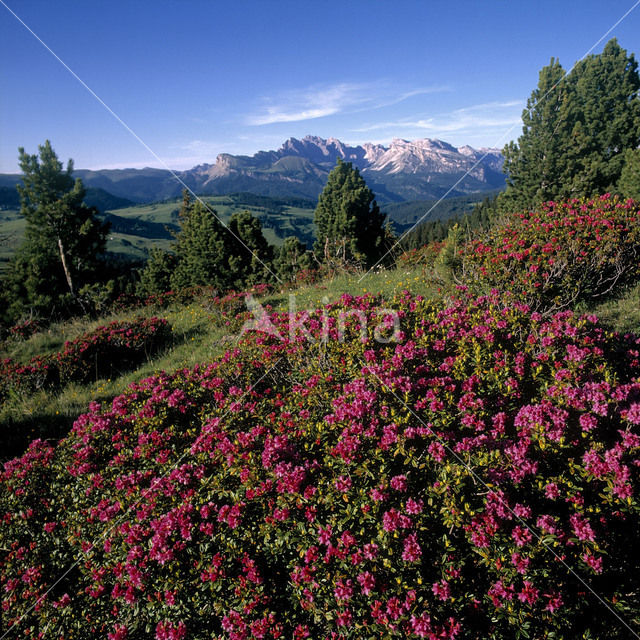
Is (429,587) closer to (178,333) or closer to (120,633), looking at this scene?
(120,633)

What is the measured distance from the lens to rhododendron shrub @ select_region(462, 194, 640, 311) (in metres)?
6.50

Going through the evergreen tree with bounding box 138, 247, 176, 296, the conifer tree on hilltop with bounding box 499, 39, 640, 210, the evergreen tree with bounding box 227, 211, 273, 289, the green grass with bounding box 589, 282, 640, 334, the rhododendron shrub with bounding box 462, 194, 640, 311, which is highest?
the conifer tree on hilltop with bounding box 499, 39, 640, 210

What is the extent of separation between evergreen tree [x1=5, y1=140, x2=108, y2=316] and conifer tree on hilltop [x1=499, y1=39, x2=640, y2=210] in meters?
38.9

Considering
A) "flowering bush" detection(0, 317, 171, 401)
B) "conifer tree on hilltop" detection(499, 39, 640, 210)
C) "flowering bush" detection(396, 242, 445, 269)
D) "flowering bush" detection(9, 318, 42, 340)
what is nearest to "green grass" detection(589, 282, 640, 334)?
"flowering bush" detection(396, 242, 445, 269)

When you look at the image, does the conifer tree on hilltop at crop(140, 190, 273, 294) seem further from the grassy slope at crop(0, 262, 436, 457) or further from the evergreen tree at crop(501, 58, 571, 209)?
the grassy slope at crop(0, 262, 436, 457)

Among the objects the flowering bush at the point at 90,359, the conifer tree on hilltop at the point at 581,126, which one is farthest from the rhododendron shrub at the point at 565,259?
the conifer tree on hilltop at the point at 581,126

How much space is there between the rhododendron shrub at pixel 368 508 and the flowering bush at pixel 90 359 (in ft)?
12.5

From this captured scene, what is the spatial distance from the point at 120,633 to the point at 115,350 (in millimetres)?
7236

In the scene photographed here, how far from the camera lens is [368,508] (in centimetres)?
285

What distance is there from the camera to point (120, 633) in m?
2.91

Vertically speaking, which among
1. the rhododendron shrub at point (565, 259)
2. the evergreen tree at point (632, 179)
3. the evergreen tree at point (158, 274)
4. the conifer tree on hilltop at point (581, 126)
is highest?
the conifer tree on hilltop at point (581, 126)

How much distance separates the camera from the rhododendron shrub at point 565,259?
650 cm

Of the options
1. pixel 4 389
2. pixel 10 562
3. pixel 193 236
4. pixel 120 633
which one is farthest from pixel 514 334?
pixel 193 236

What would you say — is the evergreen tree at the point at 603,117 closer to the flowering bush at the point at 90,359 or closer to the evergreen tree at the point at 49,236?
the flowering bush at the point at 90,359
